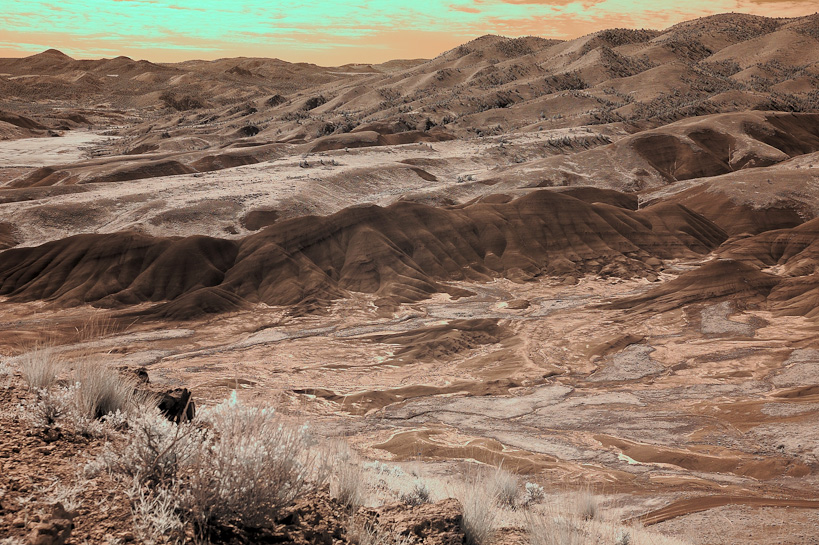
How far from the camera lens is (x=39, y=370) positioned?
22.3 ft

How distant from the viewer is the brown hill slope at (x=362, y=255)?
44125 mm

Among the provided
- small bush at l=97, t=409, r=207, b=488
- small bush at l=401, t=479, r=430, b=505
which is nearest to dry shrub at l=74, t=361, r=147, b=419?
small bush at l=97, t=409, r=207, b=488

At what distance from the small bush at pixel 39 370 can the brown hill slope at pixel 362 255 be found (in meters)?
35.4

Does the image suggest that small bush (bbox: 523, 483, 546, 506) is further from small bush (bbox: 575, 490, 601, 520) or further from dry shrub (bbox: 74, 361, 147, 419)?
dry shrub (bbox: 74, 361, 147, 419)

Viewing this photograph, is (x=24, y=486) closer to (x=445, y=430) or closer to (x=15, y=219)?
(x=445, y=430)

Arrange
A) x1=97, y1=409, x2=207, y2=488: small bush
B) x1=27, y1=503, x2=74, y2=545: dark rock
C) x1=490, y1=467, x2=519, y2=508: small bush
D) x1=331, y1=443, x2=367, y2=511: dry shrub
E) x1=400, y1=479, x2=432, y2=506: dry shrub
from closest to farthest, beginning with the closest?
x1=27, y1=503, x2=74, y2=545: dark rock
x1=97, y1=409, x2=207, y2=488: small bush
x1=331, y1=443, x2=367, y2=511: dry shrub
x1=400, y1=479, x2=432, y2=506: dry shrub
x1=490, y1=467, x2=519, y2=508: small bush

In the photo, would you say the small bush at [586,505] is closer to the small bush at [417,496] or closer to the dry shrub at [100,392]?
the small bush at [417,496]

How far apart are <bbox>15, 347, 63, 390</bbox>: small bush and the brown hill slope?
35413 millimetres

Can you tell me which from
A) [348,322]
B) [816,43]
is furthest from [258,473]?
[816,43]

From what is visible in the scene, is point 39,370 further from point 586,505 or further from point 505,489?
point 586,505

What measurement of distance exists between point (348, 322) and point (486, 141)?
2177 inches

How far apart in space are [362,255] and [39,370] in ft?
138

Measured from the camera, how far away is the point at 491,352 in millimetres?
36188

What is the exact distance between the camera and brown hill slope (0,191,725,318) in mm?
44125
